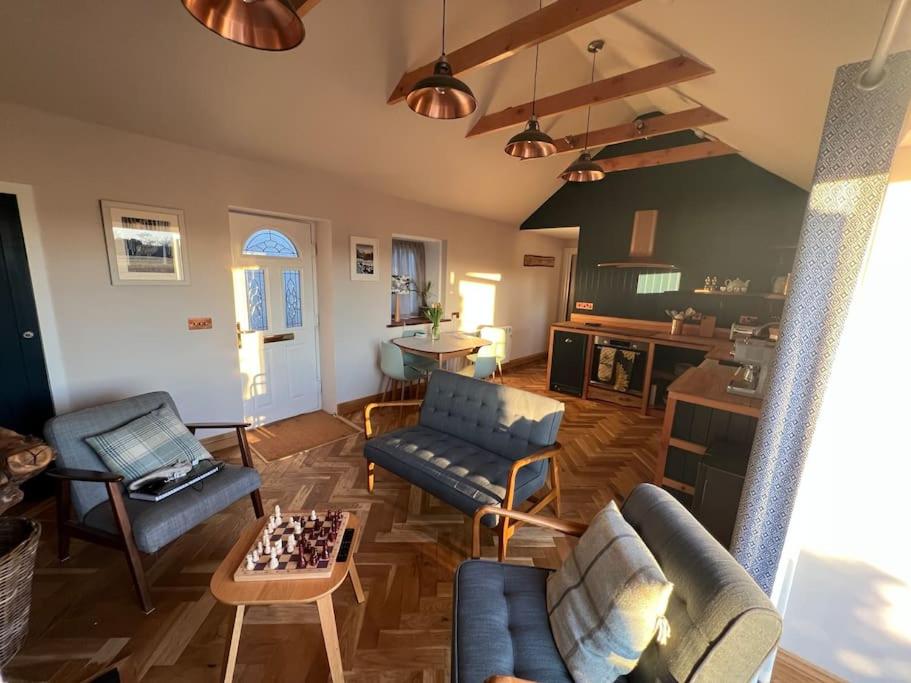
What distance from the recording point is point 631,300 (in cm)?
517

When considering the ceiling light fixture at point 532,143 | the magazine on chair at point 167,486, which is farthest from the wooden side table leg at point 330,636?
the ceiling light fixture at point 532,143

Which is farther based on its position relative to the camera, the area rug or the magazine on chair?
the area rug

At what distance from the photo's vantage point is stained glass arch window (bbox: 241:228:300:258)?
11.3 ft

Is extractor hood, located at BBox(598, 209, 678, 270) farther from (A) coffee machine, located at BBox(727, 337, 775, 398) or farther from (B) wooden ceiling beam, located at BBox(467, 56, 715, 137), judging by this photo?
(A) coffee machine, located at BBox(727, 337, 775, 398)

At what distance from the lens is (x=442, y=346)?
404 cm

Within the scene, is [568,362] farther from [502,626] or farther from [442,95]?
[502,626]

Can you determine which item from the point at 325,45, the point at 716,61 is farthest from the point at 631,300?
the point at 325,45

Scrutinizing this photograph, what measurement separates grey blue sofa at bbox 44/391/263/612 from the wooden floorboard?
177 millimetres

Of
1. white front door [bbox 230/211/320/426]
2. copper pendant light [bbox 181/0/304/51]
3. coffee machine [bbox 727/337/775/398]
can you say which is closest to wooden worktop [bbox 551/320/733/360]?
coffee machine [bbox 727/337/775/398]

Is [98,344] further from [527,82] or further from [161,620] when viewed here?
[527,82]

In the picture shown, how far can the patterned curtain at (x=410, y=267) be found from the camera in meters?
4.86

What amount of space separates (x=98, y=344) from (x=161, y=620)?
195 cm

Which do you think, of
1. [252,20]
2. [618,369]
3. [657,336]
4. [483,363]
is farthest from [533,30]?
[618,369]

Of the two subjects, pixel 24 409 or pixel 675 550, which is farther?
pixel 24 409
